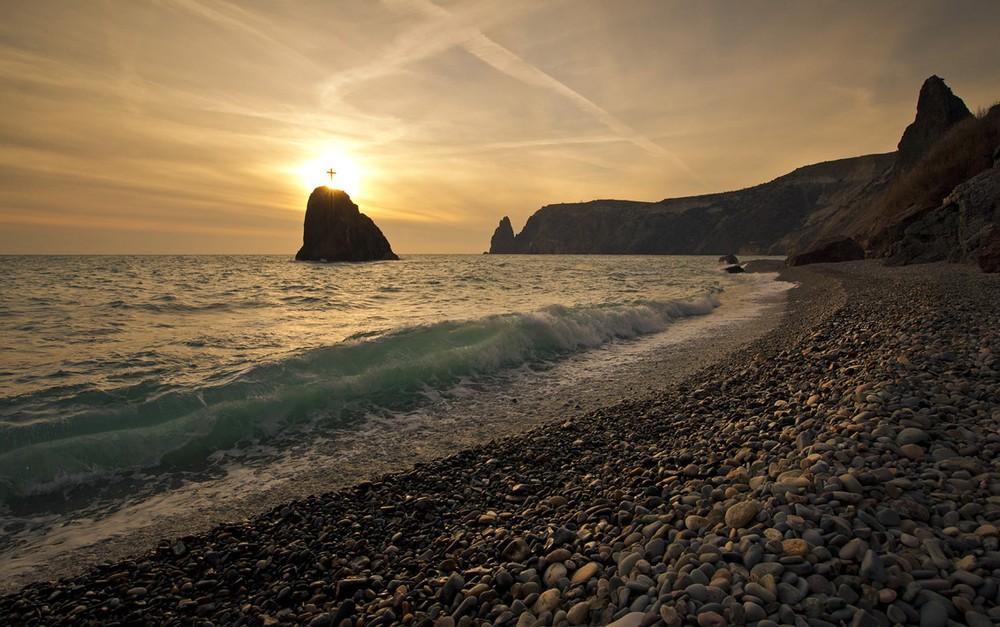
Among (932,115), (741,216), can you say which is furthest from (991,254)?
(741,216)

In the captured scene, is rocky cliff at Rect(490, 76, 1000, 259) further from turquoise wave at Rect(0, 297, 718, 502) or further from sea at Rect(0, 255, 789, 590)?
turquoise wave at Rect(0, 297, 718, 502)

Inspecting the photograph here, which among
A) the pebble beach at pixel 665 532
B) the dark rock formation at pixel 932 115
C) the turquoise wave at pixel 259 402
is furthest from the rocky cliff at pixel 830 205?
the turquoise wave at pixel 259 402

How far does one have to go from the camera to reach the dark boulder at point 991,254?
13.0m

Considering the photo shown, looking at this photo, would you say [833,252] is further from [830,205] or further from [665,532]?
[830,205]

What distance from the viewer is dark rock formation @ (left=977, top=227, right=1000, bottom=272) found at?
42.8 feet

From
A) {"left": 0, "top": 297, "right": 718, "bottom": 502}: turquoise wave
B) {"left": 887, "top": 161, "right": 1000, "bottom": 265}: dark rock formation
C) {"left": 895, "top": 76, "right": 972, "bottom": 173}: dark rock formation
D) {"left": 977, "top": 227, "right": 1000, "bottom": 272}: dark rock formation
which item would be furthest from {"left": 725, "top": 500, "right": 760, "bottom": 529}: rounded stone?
{"left": 895, "top": 76, "right": 972, "bottom": 173}: dark rock formation

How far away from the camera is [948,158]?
24891 mm

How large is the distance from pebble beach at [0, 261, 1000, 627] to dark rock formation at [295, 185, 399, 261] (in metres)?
93.5

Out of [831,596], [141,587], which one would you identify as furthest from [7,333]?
[831,596]

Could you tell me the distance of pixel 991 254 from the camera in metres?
13.2

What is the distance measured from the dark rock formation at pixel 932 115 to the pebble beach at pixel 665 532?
5622cm

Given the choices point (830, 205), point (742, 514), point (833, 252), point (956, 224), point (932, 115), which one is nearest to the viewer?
point (742, 514)

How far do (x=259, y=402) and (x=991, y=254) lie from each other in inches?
796

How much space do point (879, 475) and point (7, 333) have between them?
64.3ft
